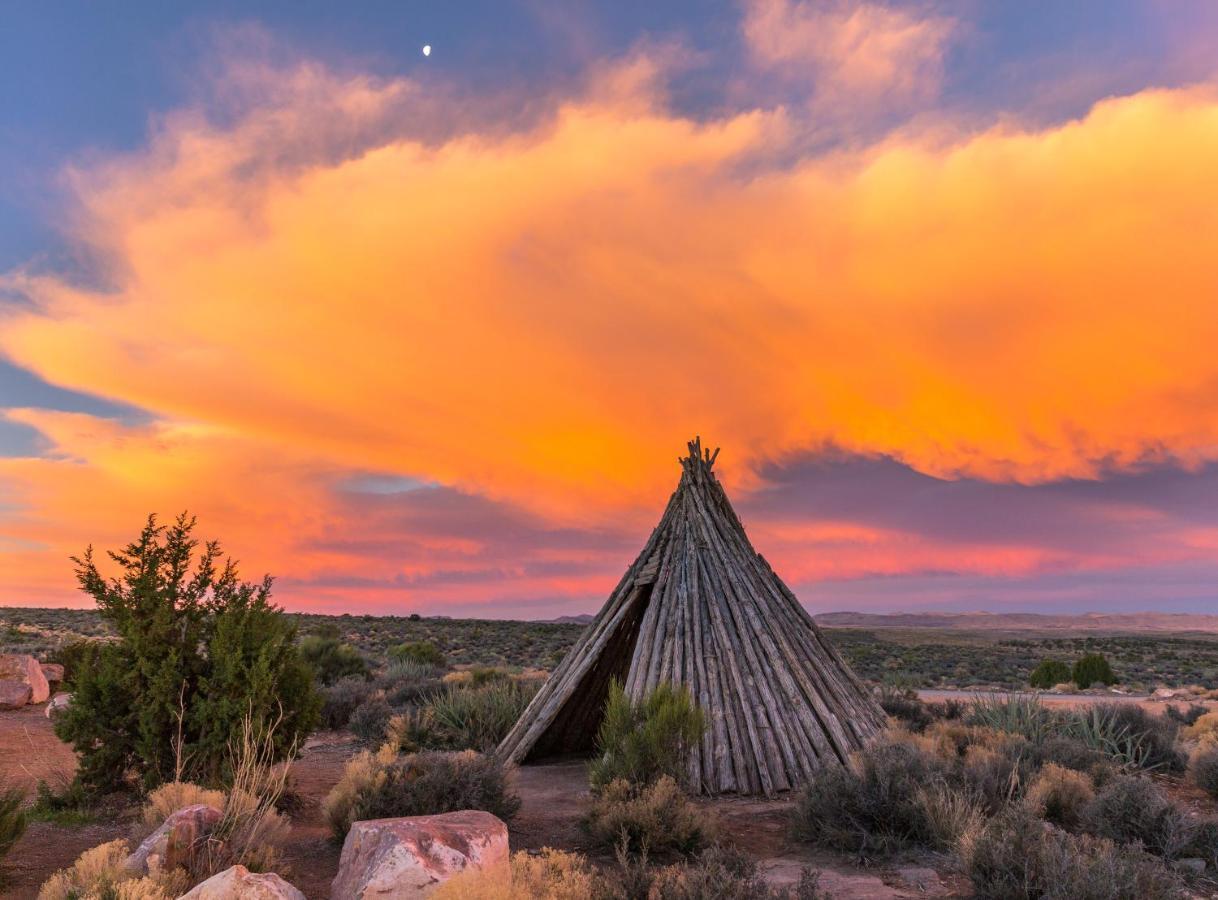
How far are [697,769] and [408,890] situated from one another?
4.35m

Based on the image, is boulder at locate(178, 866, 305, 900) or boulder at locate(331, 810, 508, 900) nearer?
boulder at locate(178, 866, 305, 900)

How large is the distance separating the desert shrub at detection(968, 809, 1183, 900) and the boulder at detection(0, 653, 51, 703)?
54.3ft

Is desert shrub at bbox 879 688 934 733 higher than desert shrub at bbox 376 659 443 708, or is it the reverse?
desert shrub at bbox 376 659 443 708

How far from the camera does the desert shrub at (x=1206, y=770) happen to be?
9.14 m

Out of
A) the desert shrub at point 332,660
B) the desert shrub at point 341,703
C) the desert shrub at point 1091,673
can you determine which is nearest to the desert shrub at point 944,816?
the desert shrub at point 341,703

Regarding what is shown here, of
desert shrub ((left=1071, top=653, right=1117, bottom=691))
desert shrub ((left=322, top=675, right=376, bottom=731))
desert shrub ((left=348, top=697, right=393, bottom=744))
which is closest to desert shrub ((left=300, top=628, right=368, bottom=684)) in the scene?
desert shrub ((left=322, top=675, right=376, bottom=731))

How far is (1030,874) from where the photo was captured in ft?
17.3

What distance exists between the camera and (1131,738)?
33.3 feet

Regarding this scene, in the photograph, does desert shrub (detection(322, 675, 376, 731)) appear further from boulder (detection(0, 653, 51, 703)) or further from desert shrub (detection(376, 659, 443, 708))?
boulder (detection(0, 653, 51, 703))

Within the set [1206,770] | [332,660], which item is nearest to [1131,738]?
[1206,770]

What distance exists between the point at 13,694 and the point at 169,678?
10119mm

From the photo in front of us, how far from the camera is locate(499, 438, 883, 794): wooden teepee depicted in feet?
28.9

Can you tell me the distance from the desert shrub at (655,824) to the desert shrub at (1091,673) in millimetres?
23322

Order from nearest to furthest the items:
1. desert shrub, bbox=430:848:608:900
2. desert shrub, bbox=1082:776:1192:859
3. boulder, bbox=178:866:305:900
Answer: desert shrub, bbox=430:848:608:900
boulder, bbox=178:866:305:900
desert shrub, bbox=1082:776:1192:859
